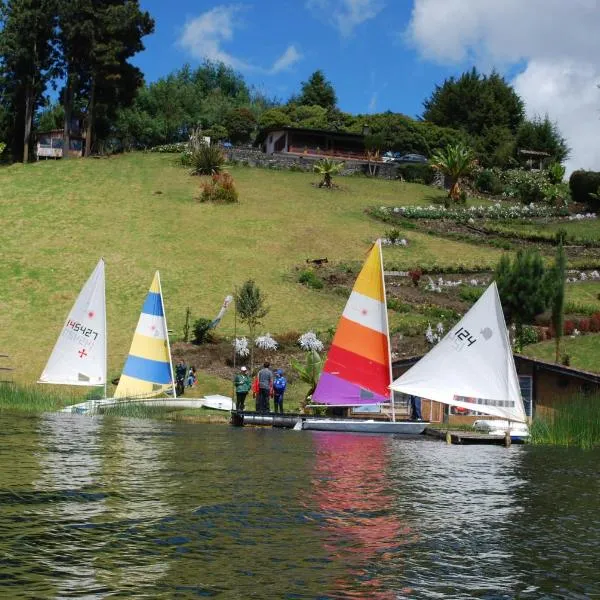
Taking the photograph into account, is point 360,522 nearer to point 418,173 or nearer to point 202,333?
point 202,333

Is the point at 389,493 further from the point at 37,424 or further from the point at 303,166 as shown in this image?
the point at 303,166

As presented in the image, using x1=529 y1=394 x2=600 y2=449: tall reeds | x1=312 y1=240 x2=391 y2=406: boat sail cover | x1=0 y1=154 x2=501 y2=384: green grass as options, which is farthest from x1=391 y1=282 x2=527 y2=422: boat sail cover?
x1=0 y1=154 x2=501 y2=384: green grass

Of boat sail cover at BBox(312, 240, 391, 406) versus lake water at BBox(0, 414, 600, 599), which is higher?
boat sail cover at BBox(312, 240, 391, 406)

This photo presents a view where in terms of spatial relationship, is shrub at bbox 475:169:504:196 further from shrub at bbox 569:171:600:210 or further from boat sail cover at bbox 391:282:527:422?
boat sail cover at bbox 391:282:527:422

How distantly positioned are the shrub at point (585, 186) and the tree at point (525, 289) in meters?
38.0

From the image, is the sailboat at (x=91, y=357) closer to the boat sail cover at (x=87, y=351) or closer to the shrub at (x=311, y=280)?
the boat sail cover at (x=87, y=351)

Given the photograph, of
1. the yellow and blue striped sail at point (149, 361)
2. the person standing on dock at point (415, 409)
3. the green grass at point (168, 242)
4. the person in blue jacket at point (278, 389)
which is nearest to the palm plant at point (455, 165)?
the green grass at point (168, 242)

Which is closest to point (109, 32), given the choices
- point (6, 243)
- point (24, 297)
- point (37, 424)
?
point (6, 243)

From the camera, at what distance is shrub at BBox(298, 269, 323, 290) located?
5400 cm

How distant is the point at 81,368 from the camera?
107 feet

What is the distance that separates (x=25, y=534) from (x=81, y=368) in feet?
69.0

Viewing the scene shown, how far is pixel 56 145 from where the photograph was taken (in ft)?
296

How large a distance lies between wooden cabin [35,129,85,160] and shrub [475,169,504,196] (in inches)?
1555

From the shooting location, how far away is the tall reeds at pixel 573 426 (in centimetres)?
2448
